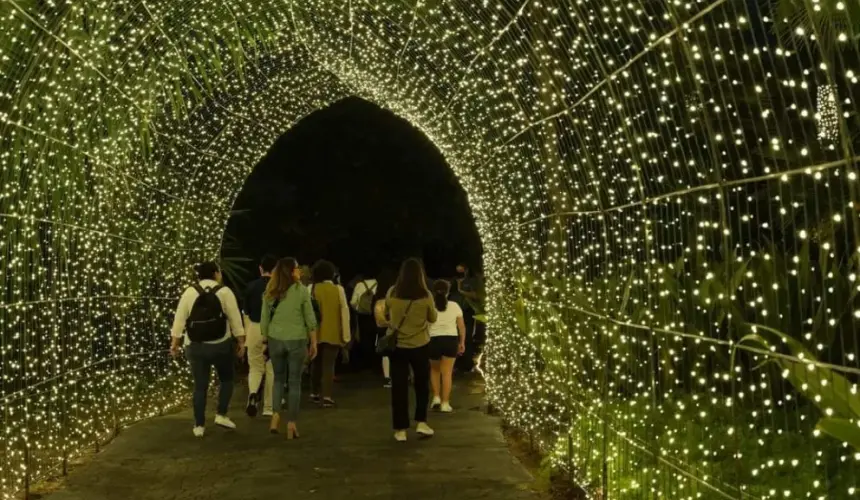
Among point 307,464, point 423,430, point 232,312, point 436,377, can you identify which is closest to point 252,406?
point 232,312

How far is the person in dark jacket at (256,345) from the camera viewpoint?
492 inches

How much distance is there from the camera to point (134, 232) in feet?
40.5

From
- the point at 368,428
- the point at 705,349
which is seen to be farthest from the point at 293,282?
the point at 705,349

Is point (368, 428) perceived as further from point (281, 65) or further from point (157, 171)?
point (281, 65)

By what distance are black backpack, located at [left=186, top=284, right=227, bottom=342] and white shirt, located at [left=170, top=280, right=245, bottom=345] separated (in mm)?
65

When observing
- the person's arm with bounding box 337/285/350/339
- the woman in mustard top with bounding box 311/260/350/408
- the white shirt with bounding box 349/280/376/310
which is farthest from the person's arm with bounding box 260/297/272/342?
the white shirt with bounding box 349/280/376/310

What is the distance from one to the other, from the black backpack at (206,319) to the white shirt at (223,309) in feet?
0.21

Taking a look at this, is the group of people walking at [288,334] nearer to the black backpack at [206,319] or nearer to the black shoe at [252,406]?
the black backpack at [206,319]

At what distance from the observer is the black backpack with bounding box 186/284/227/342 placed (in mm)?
10805

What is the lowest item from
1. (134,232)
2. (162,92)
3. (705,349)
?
(705,349)

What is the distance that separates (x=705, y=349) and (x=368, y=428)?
6.75 meters

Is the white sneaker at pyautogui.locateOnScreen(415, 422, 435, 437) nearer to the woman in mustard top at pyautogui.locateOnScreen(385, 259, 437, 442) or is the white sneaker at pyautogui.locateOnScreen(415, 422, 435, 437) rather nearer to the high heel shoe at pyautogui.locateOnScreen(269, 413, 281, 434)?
the woman in mustard top at pyautogui.locateOnScreen(385, 259, 437, 442)

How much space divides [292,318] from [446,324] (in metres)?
2.39

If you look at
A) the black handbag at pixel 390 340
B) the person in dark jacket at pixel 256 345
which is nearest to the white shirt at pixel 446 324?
the person in dark jacket at pixel 256 345
